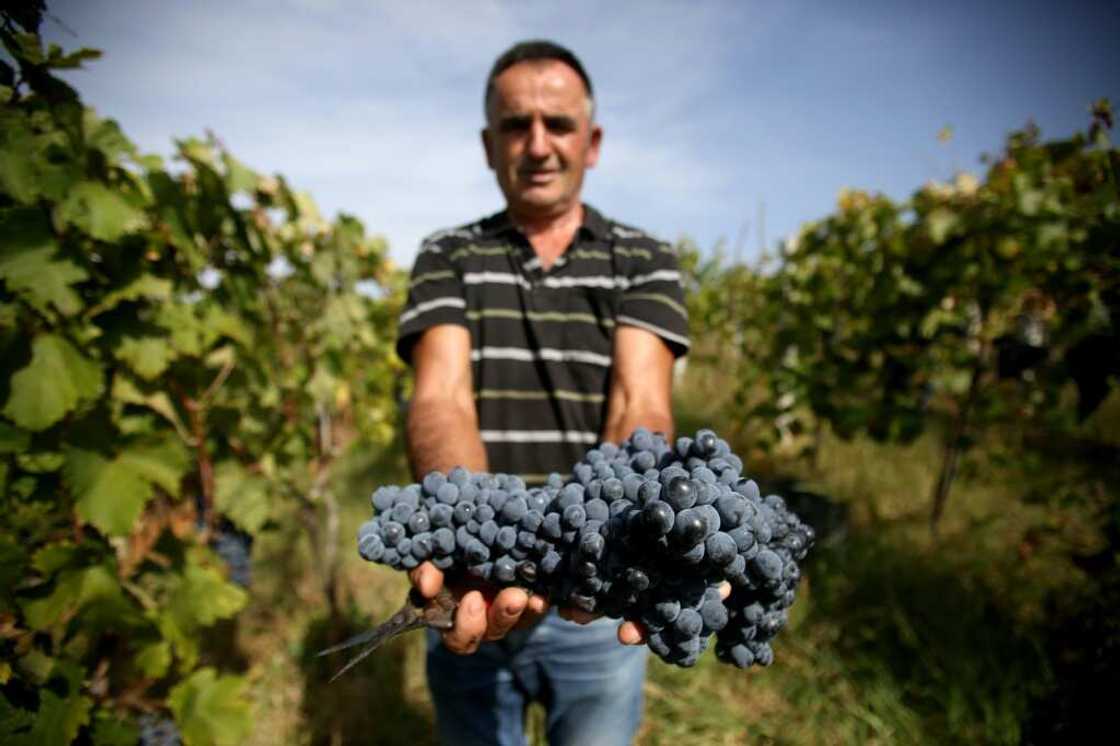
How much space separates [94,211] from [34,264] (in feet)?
0.70

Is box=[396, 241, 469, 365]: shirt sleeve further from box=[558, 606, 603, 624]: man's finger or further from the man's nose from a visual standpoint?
box=[558, 606, 603, 624]: man's finger

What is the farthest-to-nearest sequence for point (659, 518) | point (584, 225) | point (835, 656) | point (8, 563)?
point (835, 656)
point (584, 225)
point (8, 563)
point (659, 518)

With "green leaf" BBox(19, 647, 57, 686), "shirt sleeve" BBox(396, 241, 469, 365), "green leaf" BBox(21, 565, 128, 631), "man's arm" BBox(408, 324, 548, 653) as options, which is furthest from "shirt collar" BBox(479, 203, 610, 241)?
"green leaf" BBox(19, 647, 57, 686)

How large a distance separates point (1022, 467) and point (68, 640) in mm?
5437

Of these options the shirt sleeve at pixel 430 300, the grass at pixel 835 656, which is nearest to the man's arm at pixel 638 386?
the shirt sleeve at pixel 430 300

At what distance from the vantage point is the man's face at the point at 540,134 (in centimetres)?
191

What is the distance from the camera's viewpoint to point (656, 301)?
1883 mm

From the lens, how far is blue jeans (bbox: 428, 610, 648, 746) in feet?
5.84

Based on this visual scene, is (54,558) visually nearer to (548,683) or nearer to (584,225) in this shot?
(548,683)

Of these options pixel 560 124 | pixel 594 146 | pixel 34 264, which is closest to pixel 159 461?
pixel 34 264

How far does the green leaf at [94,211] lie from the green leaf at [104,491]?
2.26 feet

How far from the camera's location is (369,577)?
4.12 metres

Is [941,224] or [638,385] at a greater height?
[941,224]

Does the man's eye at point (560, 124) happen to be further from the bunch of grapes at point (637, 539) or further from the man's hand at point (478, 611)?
the man's hand at point (478, 611)
